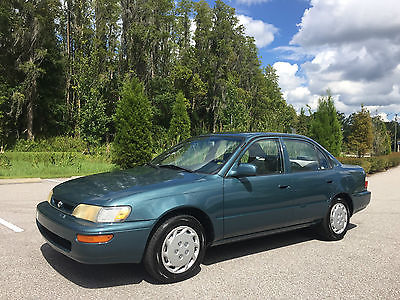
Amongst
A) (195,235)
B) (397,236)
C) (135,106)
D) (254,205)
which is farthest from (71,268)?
(135,106)

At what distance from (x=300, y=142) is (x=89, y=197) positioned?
331cm

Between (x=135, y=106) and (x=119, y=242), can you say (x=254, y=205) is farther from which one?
(x=135, y=106)

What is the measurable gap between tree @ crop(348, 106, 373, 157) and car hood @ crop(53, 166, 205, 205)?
29.7 m

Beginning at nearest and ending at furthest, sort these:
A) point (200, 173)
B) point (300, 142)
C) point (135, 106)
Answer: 1. point (200, 173)
2. point (300, 142)
3. point (135, 106)

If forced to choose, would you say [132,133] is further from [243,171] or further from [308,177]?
[243,171]

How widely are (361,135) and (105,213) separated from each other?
31.7 m

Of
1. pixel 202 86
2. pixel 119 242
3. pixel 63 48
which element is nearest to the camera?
pixel 119 242

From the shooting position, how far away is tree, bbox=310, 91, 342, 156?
57.5 ft

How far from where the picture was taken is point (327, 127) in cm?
1752

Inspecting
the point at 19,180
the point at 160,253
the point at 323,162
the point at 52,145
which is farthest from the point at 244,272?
the point at 52,145

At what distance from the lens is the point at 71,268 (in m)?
3.93

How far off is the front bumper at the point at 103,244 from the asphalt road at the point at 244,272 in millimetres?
356

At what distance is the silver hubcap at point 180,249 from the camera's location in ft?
11.8

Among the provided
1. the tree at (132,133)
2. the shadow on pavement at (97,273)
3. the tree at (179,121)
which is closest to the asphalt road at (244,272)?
the shadow on pavement at (97,273)
